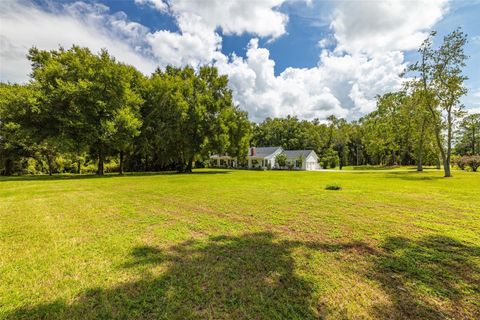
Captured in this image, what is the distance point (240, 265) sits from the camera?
11.9ft

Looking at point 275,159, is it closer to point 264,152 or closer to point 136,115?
point 264,152

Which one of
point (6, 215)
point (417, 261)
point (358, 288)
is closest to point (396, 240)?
point (417, 261)

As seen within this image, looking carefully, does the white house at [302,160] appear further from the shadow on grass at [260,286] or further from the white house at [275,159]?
the shadow on grass at [260,286]

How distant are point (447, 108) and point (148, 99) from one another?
32.6 m

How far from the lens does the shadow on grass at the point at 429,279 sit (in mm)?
2547

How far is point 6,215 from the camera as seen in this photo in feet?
22.0

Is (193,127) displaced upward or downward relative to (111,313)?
upward

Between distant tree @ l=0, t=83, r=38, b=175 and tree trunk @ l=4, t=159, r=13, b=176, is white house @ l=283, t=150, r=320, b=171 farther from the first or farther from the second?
tree trunk @ l=4, t=159, r=13, b=176

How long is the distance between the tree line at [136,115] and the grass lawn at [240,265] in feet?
58.7

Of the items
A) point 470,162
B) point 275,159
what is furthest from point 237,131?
point 470,162

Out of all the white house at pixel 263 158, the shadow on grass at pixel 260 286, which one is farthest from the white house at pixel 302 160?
the shadow on grass at pixel 260 286

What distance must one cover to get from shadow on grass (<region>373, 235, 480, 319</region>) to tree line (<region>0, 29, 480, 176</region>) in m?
22.7

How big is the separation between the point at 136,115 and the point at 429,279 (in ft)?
89.1

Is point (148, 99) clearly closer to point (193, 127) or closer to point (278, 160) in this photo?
point (193, 127)
